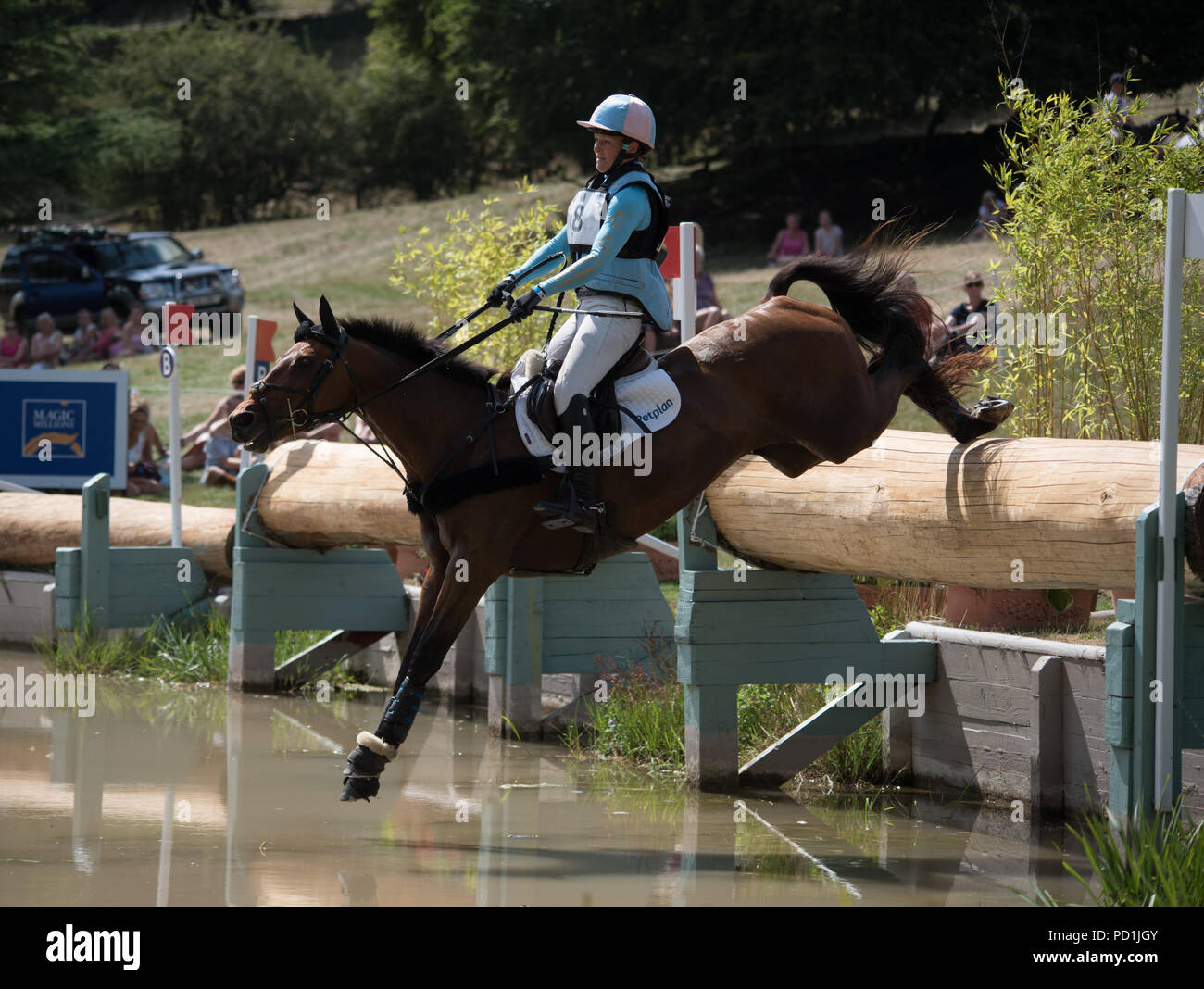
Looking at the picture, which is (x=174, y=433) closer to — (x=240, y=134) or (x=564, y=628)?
(x=564, y=628)

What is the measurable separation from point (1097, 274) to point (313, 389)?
3.62m

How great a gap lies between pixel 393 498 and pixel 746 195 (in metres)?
20.3

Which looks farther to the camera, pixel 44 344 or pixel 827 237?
pixel 44 344

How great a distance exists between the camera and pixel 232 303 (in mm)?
23844

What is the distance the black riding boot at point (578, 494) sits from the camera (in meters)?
5.71

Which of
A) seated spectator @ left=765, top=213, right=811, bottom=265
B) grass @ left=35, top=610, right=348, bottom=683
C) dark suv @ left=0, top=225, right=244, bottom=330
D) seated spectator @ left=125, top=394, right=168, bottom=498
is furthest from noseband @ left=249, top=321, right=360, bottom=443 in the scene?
dark suv @ left=0, top=225, right=244, bottom=330

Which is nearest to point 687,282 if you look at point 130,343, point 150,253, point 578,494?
point 578,494

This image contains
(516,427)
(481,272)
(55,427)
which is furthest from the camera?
(55,427)

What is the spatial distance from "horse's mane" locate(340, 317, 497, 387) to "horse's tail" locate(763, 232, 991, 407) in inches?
52.0

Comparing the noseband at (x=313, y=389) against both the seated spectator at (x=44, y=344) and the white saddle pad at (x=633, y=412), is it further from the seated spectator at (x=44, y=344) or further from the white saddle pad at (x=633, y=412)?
the seated spectator at (x=44, y=344)

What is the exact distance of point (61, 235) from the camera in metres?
26.0

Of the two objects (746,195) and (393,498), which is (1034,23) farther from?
(393,498)
